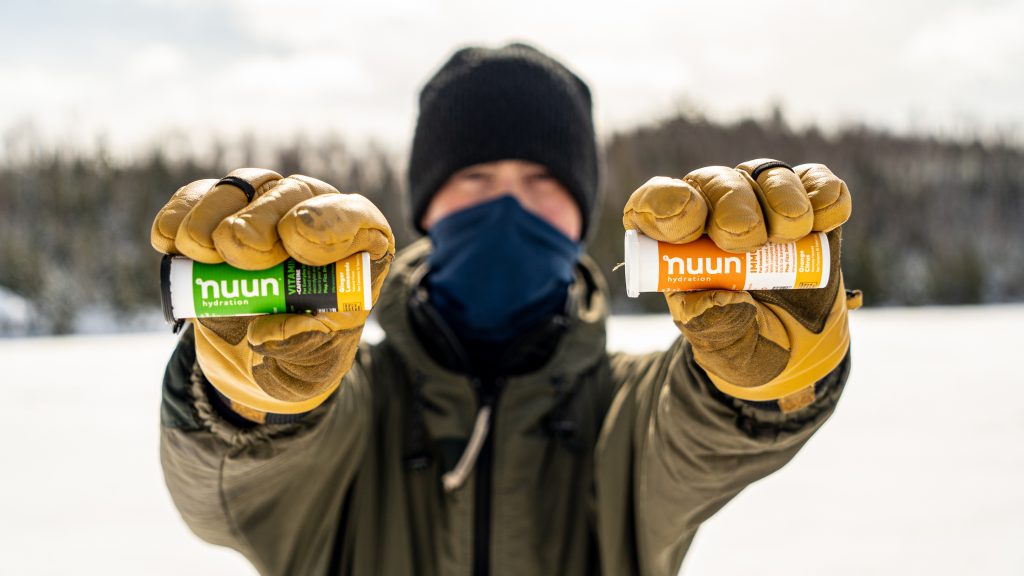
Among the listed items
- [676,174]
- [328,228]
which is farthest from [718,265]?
[676,174]

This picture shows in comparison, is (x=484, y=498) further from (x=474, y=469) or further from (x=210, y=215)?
(x=210, y=215)

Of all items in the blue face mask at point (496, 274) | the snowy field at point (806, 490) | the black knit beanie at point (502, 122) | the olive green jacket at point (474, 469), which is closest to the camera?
the olive green jacket at point (474, 469)

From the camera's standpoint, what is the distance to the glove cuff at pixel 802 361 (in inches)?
48.9

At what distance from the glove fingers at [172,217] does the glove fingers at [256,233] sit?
10 cm

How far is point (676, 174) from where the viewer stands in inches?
798

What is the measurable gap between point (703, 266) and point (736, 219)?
0.11 metres

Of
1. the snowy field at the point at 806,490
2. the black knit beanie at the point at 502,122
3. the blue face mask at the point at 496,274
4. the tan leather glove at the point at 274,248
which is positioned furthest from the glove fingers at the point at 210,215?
the snowy field at the point at 806,490

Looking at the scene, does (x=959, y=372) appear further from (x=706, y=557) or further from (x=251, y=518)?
(x=251, y=518)

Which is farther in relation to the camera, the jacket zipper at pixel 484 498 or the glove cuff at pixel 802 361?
the jacket zipper at pixel 484 498

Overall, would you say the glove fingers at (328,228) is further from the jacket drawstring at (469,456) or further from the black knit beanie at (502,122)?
the black knit beanie at (502,122)

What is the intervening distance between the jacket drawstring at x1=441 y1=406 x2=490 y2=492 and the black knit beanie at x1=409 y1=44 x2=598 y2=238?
1.07 m

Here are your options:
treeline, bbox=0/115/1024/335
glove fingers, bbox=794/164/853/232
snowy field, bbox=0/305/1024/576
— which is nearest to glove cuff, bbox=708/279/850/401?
glove fingers, bbox=794/164/853/232

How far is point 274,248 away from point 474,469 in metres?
1.00

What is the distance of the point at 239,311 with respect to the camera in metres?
1.17
